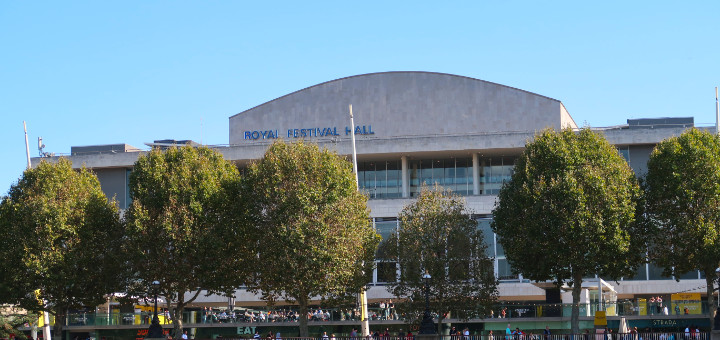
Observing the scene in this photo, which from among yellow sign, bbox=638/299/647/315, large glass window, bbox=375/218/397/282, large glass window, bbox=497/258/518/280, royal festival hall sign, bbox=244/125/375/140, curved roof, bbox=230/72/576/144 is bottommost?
yellow sign, bbox=638/299/647/315

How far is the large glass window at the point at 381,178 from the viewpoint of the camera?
Result: 264 feet

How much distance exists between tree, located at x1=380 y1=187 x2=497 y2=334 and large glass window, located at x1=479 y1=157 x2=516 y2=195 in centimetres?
2210

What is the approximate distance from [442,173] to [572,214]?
Answer: 1138 inches

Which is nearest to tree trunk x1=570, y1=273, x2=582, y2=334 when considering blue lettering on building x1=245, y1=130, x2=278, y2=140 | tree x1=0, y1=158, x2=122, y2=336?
tree x1=0, y1=158, x2=122, y2=336

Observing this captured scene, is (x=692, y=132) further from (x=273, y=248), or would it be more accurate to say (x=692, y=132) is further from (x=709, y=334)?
(x=273, y=248)

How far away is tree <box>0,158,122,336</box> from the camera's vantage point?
58000mm

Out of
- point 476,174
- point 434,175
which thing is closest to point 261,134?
point 434,175

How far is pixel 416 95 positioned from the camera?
8312cm

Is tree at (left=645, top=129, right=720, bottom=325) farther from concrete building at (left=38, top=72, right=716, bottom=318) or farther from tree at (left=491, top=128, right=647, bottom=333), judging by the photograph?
concrete building at (left=38, top=72, right=716, bottom=318)

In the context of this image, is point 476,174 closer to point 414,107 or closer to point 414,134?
→ point 414,134

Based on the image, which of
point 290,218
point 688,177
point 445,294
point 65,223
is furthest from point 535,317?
point 65,223

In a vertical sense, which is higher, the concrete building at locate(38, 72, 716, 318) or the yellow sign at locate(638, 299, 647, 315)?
the concrete building at locate(38, 72, 716, 318)

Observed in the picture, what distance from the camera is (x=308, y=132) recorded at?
84.5 meters

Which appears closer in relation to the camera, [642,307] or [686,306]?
[686,306]
